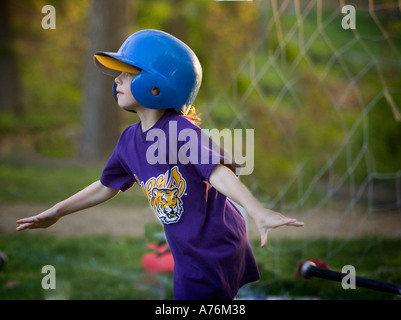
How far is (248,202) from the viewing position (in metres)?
1.83

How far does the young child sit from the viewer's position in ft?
6.84

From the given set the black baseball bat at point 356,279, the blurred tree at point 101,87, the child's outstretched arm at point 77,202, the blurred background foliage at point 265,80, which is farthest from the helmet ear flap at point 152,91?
the blurred tree at point 101,87

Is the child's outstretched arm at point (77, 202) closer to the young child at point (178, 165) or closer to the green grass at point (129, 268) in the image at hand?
the young child at point (178, 165)

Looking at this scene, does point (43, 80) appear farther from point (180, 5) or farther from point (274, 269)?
point (274, 269)

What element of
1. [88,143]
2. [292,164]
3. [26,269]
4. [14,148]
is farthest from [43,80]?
[26,269]

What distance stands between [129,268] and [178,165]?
2132 millimetres

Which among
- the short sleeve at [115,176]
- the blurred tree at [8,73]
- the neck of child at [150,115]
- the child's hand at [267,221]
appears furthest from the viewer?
the blurred tree at [8,73]

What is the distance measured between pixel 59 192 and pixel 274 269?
330 cm

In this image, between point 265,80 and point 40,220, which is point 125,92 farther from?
point 265,80

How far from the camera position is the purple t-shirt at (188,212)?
211 cm

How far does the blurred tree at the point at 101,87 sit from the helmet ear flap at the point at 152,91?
19.4 feet

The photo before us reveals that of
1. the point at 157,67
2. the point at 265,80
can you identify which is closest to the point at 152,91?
the point at 157,67

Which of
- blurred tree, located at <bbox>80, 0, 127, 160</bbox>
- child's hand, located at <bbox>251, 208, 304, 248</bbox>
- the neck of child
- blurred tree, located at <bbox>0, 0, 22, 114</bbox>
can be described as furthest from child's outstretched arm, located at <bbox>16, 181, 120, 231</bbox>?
blurred tree, located at <bbox>0, 0, 22, 114</bbox>

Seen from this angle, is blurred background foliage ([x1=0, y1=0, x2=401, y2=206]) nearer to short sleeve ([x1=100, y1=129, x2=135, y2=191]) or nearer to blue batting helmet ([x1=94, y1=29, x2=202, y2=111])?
short sleeve ([x1=100, y1=129, x2=135, y2=191])
